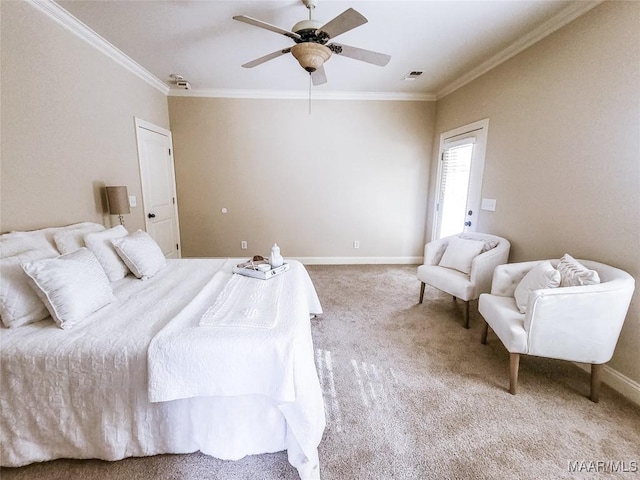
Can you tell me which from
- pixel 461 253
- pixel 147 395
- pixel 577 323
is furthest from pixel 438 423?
pixel 461 253

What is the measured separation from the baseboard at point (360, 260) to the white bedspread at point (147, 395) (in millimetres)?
3190

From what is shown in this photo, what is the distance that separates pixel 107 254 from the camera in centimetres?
204

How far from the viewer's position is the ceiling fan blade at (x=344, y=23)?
1565 mm

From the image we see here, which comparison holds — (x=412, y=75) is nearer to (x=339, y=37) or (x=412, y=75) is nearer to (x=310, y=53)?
(x=339, y=37)

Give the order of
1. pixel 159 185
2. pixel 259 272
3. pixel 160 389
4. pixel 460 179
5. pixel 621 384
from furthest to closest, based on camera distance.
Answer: pixel 159 185, pixel 460 179, pixel 259 272, pixel 621 384, pixel 160 389

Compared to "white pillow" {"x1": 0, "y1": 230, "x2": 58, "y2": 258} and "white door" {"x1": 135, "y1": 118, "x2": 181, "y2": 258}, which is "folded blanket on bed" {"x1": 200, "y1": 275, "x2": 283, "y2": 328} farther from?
"white door" {"x1": 135, "y1": 118, "x2": 181, "y2": 258}

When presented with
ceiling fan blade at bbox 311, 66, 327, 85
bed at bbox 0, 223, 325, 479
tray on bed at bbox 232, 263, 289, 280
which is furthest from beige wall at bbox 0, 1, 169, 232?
ceiling fan blade at bbox 311, 66, 327, 85

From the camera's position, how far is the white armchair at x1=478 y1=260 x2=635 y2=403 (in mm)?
1582

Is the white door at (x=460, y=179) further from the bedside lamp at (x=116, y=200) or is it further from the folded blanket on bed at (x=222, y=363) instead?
the bedside lamp at (x=116, y=200)

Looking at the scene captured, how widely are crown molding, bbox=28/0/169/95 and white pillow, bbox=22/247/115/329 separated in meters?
2.03

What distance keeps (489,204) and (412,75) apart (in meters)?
1.94

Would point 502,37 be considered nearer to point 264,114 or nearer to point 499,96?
point 499,96

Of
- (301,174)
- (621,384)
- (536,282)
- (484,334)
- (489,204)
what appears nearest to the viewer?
(621,384)

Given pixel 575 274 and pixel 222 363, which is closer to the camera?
pixel 222 363
